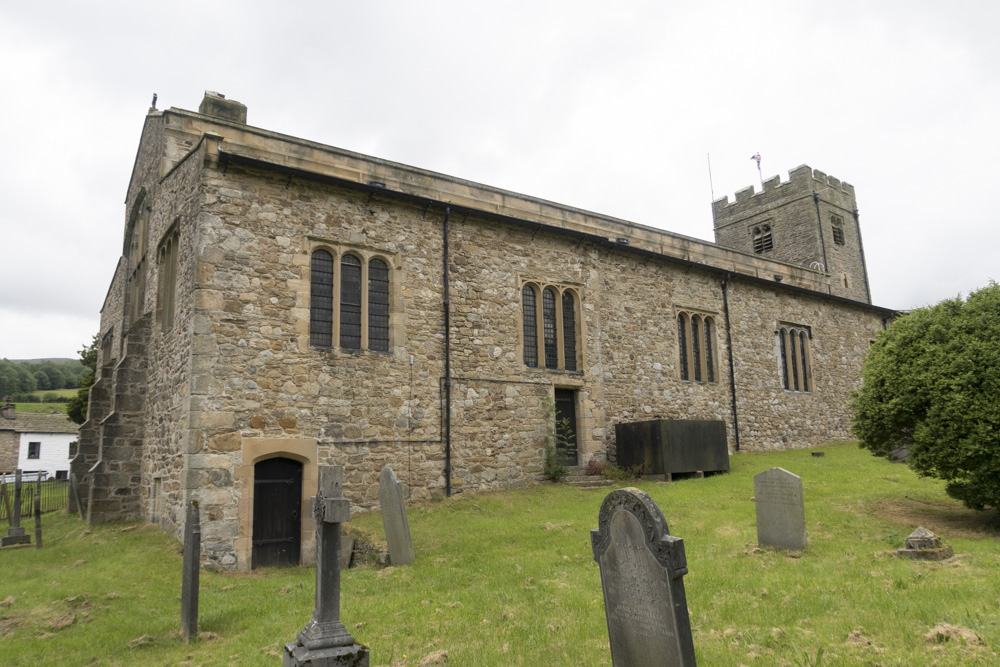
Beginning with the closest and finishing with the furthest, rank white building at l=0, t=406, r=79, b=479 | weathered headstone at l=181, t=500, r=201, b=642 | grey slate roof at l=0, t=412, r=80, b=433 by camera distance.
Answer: weathered headstone at l=181, t=500, r=201, b=642
white building at l=0, t=406, r=79, b=479
grey slate roof at l=0, t=412, r=80, b=433

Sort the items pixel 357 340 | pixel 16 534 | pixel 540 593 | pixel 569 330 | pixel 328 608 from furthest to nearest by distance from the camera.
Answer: pixel 569 330
pixel 16 534
pixel 357 340
pixel 540 593
pixel 328 608

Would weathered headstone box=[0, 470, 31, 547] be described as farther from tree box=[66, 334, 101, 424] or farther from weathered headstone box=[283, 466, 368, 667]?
tree box=[66, 334, 101, 424]

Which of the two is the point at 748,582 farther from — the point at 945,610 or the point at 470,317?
the point at 470,317

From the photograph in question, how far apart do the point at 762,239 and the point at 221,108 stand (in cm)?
3159

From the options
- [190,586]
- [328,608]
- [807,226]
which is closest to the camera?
[328,608]

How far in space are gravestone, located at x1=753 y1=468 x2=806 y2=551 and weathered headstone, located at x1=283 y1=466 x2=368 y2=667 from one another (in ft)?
21.8

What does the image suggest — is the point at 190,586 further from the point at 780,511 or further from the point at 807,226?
the point at 807,226

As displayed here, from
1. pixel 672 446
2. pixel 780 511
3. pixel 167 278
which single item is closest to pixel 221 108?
pixel 167 278

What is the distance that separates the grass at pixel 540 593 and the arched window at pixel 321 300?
13.0 ft

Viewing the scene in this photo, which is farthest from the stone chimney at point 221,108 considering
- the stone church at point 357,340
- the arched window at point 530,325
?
the arched window at point 530,325

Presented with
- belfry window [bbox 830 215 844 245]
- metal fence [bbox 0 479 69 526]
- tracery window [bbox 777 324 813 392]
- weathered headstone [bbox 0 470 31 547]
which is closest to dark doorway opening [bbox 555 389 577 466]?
tracery window [bbox 777 324 813 392]

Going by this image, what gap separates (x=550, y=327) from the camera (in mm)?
17594

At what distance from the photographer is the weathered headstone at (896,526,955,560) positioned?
8273mm

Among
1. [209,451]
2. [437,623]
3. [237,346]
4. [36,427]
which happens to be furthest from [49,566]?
[36,427]
